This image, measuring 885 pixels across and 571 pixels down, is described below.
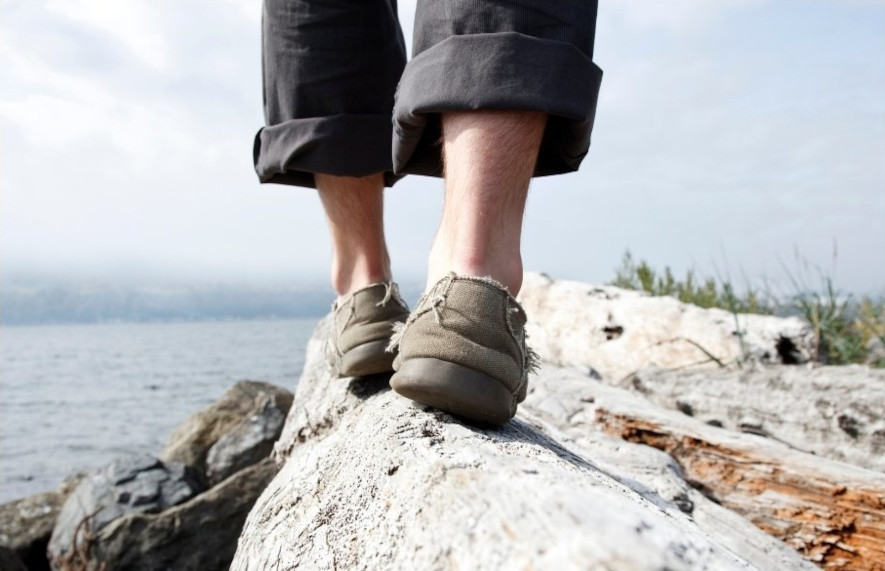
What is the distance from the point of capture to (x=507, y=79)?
142cm

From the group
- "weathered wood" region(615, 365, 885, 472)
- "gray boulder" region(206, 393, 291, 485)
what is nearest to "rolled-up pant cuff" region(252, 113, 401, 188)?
"weathered wood" region(615, 365, 885, 472)

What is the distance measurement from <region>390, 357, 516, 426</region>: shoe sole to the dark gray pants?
0.58m

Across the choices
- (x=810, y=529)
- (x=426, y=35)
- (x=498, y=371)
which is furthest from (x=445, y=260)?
(x=810, y=529)

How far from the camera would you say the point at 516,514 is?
0.96 m

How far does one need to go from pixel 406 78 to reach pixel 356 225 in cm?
68

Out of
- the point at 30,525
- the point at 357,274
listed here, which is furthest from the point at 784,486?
the point at 30,525

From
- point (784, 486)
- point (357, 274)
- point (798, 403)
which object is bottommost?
point (784, 486)

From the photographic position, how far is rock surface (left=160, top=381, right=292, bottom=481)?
7.10m

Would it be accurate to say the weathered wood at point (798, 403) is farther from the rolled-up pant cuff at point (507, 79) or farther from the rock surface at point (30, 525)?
the rock surface at point (30, 525)

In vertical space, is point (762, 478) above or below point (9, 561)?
above

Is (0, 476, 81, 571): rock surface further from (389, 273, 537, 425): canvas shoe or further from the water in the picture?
(389, 273, 537, 425): canvas shoe

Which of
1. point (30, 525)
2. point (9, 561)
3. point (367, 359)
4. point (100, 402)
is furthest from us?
point (100, 402)

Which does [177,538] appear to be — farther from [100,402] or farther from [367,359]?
[100,402]

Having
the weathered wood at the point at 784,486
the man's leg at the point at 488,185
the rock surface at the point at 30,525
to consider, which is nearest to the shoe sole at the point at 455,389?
the man's leg at the point at 488,185
